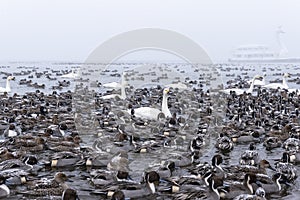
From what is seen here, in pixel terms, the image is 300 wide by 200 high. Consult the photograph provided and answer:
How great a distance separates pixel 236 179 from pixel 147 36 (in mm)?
10989

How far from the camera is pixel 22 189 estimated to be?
35.7 feet

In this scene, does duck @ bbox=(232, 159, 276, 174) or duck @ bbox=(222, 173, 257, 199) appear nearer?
duck @ bbox=(222, 173, 257, 199)

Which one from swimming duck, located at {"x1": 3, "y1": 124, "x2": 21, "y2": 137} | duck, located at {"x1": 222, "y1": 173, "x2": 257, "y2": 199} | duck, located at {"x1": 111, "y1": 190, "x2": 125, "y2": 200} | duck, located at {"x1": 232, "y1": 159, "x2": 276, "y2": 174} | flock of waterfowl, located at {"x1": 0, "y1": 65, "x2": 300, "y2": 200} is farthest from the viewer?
swimming duck, located at {"x1": 3, "y1": 124, "x2": 21, "y2": 137}

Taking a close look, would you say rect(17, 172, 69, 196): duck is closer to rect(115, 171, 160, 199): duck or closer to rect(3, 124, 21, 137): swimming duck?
rect(115, 171, 160, 199): duck

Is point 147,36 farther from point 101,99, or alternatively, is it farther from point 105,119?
point 101,99

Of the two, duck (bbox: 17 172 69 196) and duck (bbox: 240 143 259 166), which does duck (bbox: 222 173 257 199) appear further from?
duck (bbox: 17 172 69 196)

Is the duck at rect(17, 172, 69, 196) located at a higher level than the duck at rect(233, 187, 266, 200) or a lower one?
lower

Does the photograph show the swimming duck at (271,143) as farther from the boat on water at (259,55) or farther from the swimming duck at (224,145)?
the boat on water at (259,55)

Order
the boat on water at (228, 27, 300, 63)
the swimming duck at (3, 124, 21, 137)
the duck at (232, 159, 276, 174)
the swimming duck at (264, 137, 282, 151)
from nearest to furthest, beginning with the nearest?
the duck at (232, 159, 276, 174)
the swimming duck at (264, 137, 282, 151)
the swimming duck at (3, 124, 21, 137)
the boat on water at (228, 27, 300, 63)

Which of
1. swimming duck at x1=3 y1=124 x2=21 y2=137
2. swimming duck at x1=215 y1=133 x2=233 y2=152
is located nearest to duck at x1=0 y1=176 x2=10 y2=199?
swimming duck at x1=3 y1=124 x2=21 y2=137

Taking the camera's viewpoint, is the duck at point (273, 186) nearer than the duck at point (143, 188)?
No


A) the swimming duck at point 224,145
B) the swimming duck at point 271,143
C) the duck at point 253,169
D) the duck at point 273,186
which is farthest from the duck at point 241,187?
the swimming duck at point 271,143

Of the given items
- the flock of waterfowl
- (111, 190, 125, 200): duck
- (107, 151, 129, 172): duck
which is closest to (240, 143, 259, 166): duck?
the flock of waterfowl

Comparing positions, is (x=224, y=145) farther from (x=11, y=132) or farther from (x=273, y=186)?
(x=11, y=132)
